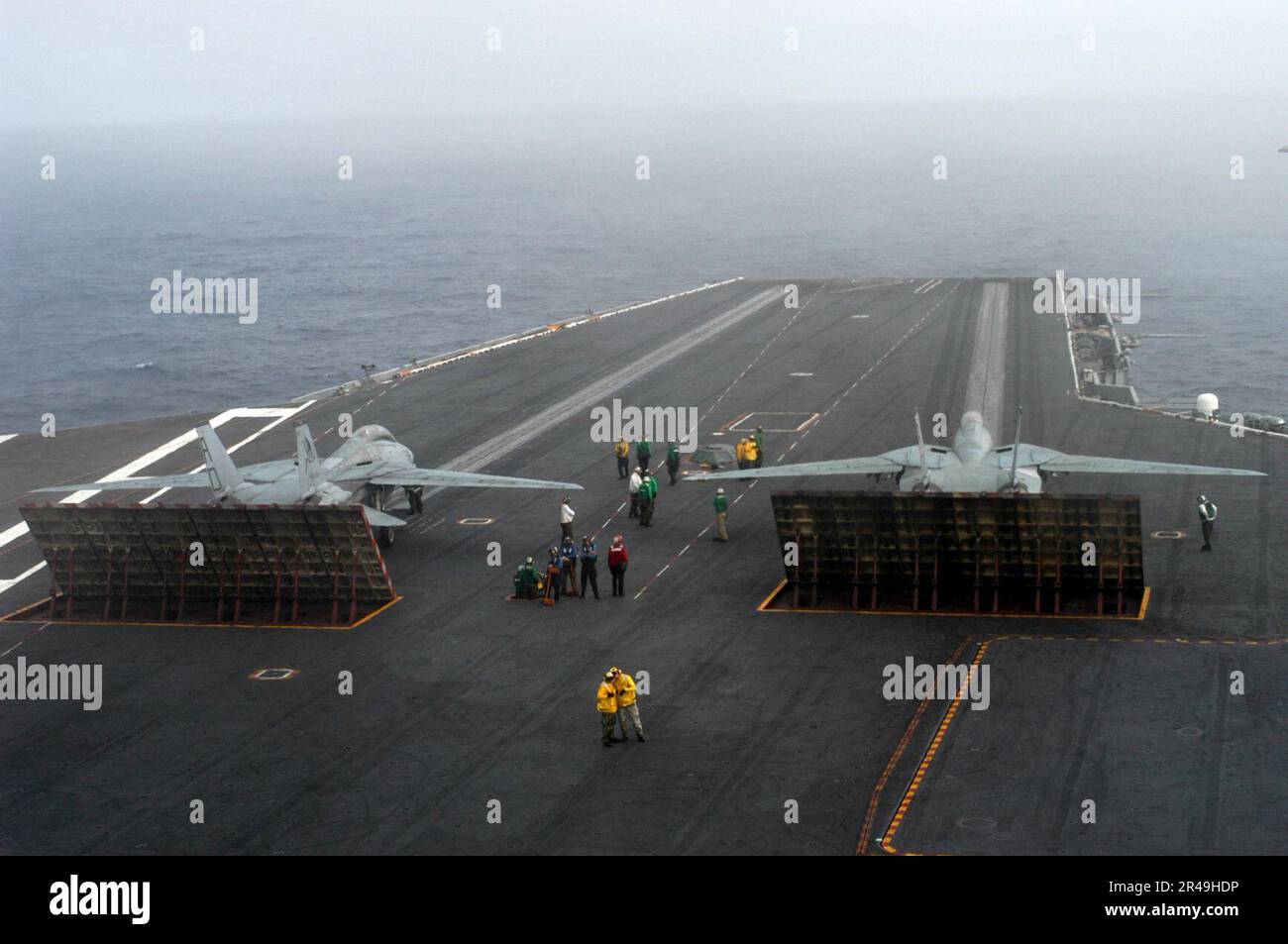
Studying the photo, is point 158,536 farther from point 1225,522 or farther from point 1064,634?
point 1225,522

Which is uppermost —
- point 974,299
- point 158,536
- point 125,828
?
point 974,299

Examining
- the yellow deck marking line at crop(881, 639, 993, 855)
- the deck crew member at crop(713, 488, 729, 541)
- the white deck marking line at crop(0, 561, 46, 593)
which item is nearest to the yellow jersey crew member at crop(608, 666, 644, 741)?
the yellow deck marking line at crop(881, 639, 993, 855)

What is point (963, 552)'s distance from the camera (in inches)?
A: 1592

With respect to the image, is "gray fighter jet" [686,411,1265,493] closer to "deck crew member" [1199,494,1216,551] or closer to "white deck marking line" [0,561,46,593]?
"deck crew member" [1199,494,1216,551]

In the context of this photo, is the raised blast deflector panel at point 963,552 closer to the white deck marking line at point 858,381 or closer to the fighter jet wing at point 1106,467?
the white deck marking line at point 858,381

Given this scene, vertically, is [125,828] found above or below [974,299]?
below

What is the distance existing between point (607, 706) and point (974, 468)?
58.3 feet

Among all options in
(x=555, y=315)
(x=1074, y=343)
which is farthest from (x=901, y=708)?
(x=555, y=315)

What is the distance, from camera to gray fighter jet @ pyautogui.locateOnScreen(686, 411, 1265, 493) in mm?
44000

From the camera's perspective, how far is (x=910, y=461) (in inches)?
1841

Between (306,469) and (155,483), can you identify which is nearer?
(306,469)

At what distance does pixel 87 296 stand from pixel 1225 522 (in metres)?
126

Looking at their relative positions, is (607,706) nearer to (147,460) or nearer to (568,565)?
(568,565)

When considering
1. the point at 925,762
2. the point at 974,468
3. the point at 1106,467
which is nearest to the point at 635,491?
the point at 974,468
